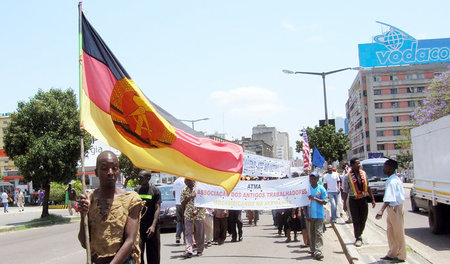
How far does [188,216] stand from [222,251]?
1362mm

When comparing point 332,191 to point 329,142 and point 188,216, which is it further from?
point 329,142

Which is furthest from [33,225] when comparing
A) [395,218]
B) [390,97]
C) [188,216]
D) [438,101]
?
[390,97]

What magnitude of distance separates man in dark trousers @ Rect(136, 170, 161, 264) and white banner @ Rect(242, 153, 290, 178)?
473 cm

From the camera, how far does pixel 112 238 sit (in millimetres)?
3938

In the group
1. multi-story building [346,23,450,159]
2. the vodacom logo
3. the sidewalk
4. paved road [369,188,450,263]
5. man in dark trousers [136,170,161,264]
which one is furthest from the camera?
multi-story building [346,23,450,159]

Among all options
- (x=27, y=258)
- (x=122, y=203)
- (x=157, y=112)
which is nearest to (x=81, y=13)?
(x=157, y=112)

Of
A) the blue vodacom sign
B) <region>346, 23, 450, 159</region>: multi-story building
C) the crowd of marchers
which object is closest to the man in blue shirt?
the crowd of marchers

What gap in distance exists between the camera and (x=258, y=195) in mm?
11797

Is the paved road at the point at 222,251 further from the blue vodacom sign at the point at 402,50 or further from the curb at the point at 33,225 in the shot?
the blue vodacom sign at the point at 402,50

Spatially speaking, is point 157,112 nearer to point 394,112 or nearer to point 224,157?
point 224,157

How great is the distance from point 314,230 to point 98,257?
267 inches

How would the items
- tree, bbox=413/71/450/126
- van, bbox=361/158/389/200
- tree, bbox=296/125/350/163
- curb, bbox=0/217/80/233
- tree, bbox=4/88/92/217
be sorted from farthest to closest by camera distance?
tree, bbox=296/125/350/163 < tree, bbox=413/71/450/126 < van, bbox=361/158/389/200 < tree, bbox=4/88/92/217 < curb, bbox=0/217/80/233

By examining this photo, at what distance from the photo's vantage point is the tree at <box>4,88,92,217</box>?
77.2 ft

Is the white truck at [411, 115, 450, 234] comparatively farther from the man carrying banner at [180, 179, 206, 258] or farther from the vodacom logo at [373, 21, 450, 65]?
the vodacom logo at [373, 21, 450, 65]
